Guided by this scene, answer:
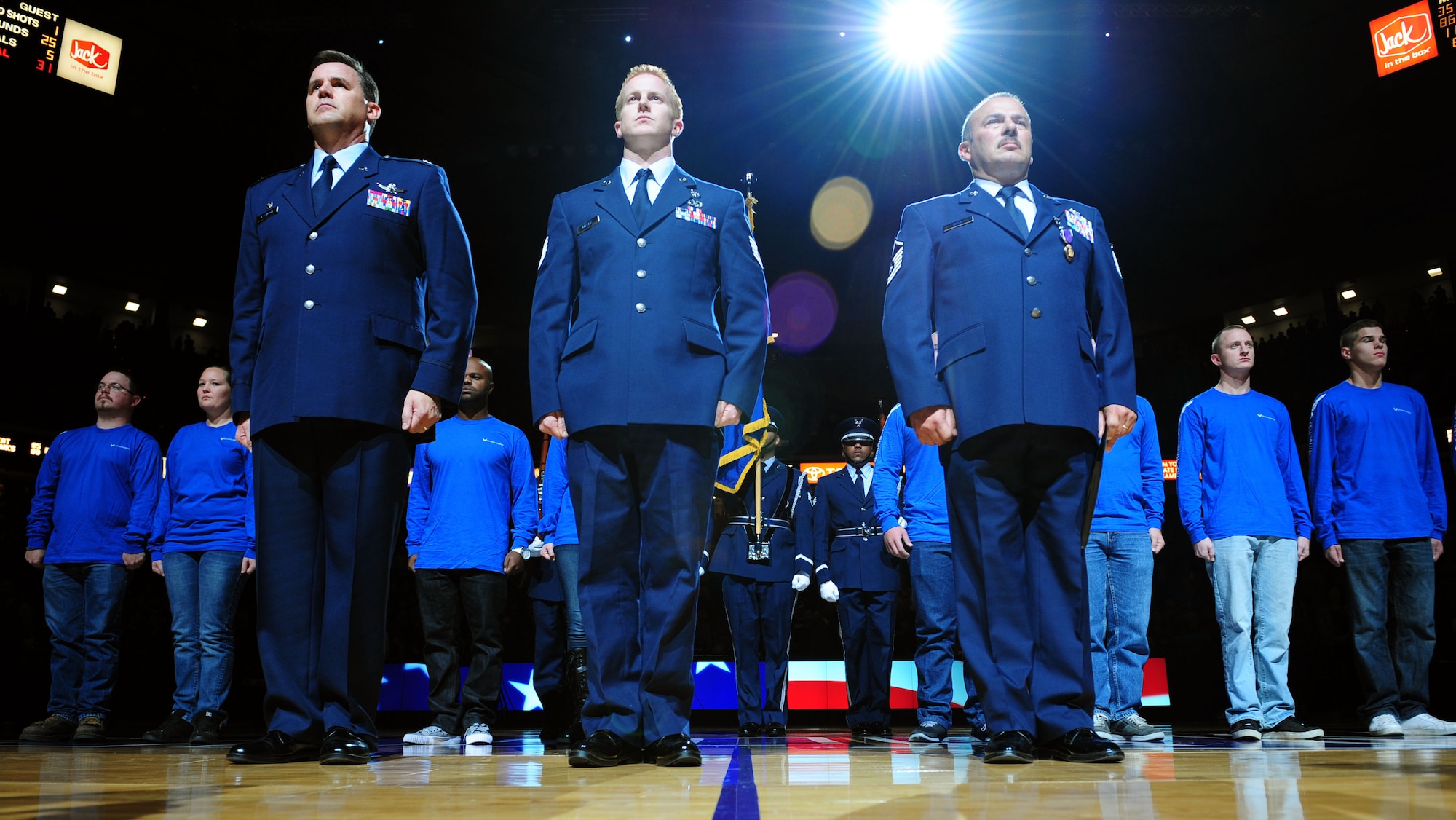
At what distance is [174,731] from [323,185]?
3040mm

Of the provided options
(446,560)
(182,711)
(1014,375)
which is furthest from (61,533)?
(1014,375)

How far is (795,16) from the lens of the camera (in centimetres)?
1077

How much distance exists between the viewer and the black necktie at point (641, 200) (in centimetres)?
291

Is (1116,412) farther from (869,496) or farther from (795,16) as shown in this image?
(795,16)

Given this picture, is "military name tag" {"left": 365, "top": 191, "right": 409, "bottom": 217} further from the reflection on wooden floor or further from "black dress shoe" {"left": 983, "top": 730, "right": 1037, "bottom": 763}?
"black dress shoe" {"left": 983, "top": 730, "right": 1037, "bottom": 763}

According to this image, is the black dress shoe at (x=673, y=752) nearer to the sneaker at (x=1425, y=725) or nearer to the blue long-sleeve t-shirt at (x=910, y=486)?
the blue long-sleeve t-shirt at (x=910, y=486)

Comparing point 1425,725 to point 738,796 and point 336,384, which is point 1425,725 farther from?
point 336,384

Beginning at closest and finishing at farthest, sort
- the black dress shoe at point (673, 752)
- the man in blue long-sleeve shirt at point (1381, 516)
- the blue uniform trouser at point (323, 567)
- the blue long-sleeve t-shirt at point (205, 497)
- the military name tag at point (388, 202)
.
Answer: the black dress shoe at point (673, 752) → the blue uniform trouser at point (323, 567) → the military name tag at point (388, 202) → the man in blue long-sleeve shirt at point (1381, 516) → the blue long-sleeve t-shirt at point (205, 497)

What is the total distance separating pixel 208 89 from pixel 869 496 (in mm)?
9835

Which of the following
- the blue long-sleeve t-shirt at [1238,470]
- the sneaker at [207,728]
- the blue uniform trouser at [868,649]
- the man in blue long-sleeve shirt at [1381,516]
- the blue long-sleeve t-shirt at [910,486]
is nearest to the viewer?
the sneaker at [207,728]

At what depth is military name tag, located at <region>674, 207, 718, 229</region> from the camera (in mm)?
2912

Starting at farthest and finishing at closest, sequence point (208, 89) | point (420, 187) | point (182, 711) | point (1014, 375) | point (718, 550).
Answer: point (208, 89)
point (718, 550)
point (182, 711)
point (420, 187)
point (1014, 375)

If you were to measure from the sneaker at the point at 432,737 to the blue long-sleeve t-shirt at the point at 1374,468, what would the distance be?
4.09 metres

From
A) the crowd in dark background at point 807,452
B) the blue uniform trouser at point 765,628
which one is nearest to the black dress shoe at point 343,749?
the blue uniform trouser at point 765,628
